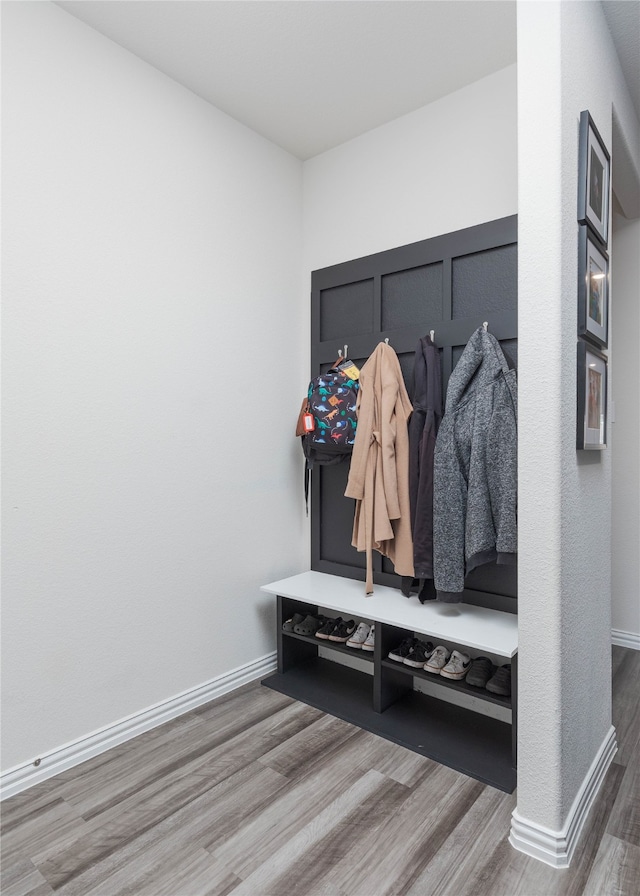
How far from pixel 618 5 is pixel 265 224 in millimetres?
1620

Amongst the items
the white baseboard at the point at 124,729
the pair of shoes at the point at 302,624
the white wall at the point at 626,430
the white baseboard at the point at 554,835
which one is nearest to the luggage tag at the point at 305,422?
the pair of shoes at the point at 302,624

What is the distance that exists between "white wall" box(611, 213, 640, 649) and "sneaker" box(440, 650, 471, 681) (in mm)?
1410

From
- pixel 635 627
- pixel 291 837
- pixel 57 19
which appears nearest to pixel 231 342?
pixel 57 19

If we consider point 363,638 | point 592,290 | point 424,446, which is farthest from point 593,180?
point 363,638

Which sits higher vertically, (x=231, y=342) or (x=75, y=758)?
(x=231, y=342)

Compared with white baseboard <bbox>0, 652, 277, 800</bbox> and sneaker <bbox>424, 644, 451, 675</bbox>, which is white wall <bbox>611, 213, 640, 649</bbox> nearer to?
sneaker <bbox>424, 644, 451, 675</bbox>

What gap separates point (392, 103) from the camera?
8.14 feet

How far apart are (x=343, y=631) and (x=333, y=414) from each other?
1.01m

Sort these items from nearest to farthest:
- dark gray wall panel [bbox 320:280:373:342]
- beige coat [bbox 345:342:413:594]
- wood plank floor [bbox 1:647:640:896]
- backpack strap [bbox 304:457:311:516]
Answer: wood plank floor [bbox 1:647:640:896] → beige coat [bbox 345:342:413:594] → dark gray wall panel [bbox 320:280:373:342] → backpack strap [bbox 304:457:311:516]

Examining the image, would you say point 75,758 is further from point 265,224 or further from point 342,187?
point 342,187

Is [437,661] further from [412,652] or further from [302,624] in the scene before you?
[302,624]

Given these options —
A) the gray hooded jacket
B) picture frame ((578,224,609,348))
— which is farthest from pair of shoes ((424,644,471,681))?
picture frame ((578,224,609,348))

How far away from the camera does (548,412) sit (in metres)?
1.45

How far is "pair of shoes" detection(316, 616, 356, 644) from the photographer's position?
245cm
